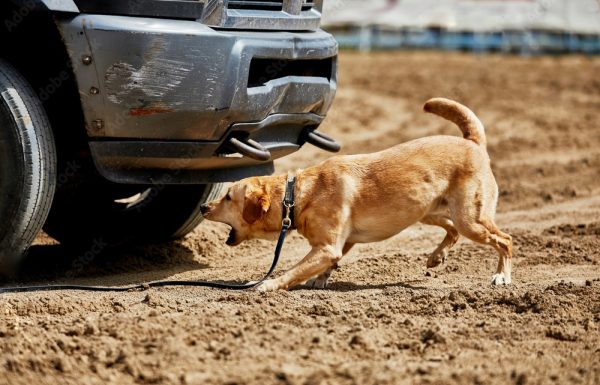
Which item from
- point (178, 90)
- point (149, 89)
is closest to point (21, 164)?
point (149, 89)

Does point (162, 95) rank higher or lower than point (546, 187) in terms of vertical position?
higher

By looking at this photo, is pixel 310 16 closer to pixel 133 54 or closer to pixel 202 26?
pixel 202 26

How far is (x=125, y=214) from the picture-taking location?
7.62m

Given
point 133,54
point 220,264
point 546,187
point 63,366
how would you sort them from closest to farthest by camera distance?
point 63,366 → point 133,54 → point 220,264 → point 546,187

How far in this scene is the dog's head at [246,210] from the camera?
639 centimetres

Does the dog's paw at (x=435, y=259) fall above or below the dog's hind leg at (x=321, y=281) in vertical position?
above

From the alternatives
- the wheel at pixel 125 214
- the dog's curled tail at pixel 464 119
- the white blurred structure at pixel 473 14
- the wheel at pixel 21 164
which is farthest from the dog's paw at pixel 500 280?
the white blurred structure at pixel 473 14

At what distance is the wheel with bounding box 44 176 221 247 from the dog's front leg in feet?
4.00

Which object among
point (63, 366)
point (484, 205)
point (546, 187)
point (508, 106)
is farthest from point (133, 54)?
point (508, 106)

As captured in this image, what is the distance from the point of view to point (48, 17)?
5664 millimetres

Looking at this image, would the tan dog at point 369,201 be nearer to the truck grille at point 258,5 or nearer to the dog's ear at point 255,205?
the dog's ear at point 255,205

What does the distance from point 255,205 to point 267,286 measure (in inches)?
19.8

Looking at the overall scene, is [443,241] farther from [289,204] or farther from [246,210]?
[246,210]

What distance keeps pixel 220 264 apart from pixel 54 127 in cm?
151
